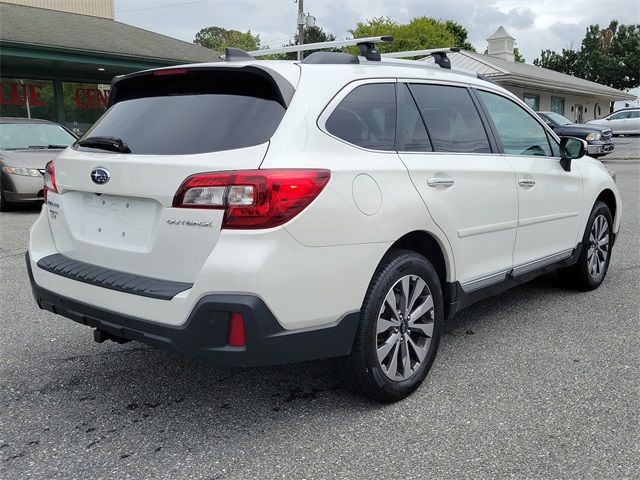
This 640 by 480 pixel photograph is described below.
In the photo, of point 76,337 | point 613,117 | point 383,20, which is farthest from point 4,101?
point 383,20

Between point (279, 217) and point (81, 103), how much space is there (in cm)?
1687

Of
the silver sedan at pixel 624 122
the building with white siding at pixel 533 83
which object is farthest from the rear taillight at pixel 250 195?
the silver sedan at pixel 624 122

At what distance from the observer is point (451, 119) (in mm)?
3576

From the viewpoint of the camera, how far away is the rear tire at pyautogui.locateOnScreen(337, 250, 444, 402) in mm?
2811

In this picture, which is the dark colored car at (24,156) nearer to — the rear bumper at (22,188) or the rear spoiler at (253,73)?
the rear bumper at (22,188)

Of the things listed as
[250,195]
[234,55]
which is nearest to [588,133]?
[234,55]

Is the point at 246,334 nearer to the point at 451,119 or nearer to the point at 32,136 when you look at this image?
the point at 451,119

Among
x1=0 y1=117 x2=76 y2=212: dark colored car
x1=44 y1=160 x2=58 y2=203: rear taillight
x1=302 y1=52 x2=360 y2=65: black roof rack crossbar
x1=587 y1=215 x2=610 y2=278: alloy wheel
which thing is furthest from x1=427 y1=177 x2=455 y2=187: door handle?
x1=0 y1=117 x2=76 y2=212: dark colored car

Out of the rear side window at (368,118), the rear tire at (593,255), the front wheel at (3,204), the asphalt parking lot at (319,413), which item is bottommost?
the front wheel at (3,204)

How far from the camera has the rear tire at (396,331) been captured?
2811 millimetres

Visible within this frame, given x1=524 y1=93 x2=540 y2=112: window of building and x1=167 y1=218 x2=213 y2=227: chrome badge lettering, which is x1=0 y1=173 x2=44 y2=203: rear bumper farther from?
x1=524 y1=93 x2=540 y2=112: window of building

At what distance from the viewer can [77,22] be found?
18094 mm

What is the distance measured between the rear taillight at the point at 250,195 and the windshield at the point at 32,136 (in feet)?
A: 28.2

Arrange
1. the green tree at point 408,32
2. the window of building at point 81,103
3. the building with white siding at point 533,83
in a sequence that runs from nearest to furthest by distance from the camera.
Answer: the window of building at point 81,103 < the building with white siding at point 533,83 < the green tree at point 408,32
